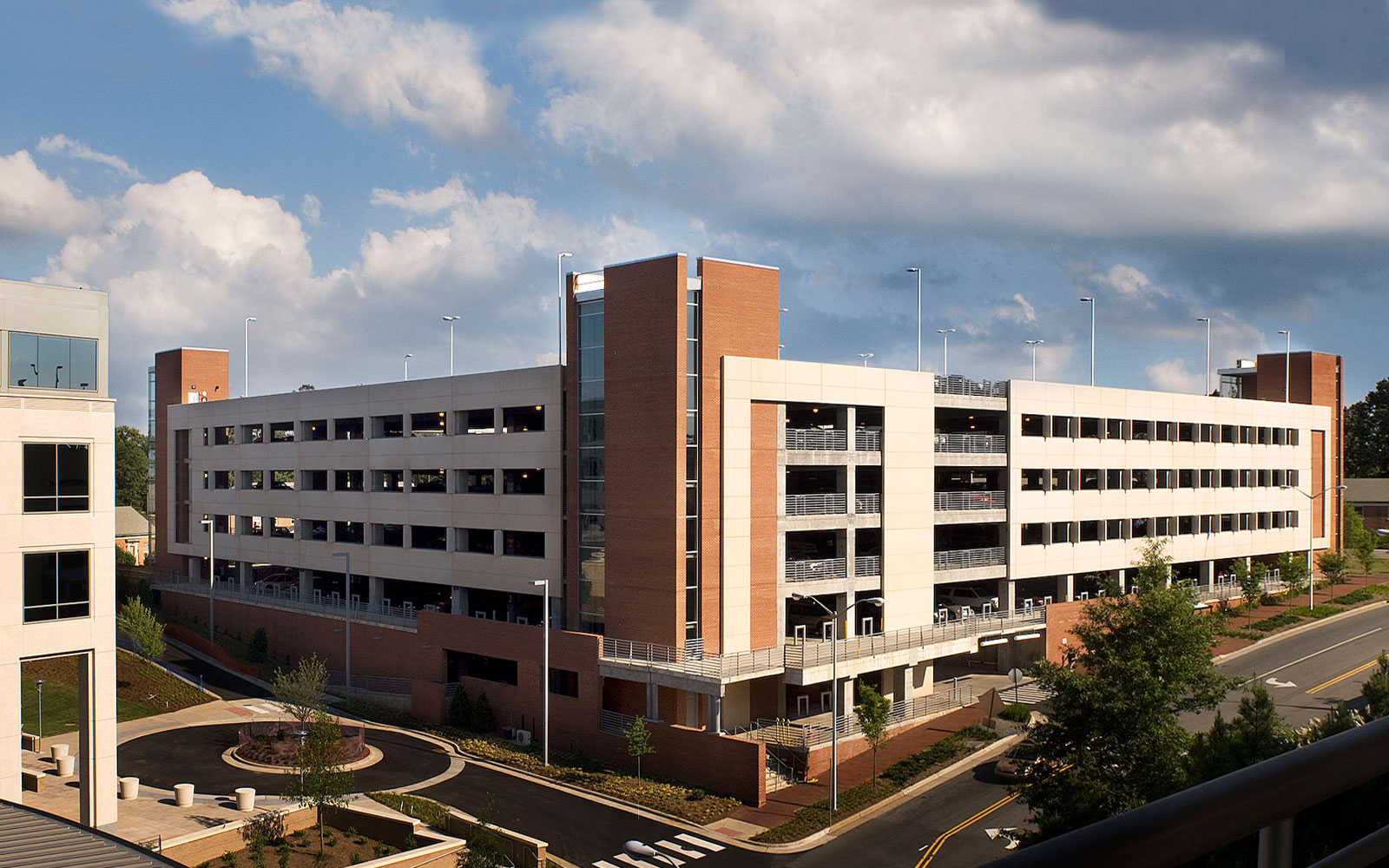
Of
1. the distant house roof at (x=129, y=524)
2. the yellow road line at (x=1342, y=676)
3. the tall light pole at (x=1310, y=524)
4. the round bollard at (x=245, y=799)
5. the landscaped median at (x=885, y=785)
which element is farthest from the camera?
the distant house roof at (x=129, y=524)

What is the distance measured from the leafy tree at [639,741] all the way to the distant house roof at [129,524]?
103695mm

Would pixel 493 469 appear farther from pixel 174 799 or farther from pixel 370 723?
pixel 174 799

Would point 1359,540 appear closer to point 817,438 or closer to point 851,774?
point 817,438

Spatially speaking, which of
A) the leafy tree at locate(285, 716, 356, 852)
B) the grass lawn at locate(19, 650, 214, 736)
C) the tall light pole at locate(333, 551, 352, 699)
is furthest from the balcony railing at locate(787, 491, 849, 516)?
the grass lawn at locate(19, 650, 214, 736)

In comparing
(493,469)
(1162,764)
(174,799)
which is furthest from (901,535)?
(174,799)

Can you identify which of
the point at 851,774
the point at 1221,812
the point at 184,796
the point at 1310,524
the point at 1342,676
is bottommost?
the point at 851,774

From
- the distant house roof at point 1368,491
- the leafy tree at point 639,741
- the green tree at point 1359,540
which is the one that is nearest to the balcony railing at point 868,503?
→ the leafy tree at point 639,741

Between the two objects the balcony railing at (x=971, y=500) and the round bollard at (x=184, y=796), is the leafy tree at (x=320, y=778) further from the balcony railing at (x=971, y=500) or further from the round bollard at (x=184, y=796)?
the balcony railing at (x=971, y=500)

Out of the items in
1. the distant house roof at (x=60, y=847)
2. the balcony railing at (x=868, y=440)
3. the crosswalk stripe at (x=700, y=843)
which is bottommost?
the crosswalk stripe at (x=700, y=843)

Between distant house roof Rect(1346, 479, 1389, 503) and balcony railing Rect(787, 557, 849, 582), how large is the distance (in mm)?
103725

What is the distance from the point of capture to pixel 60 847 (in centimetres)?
1322

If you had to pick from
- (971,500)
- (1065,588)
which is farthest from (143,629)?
(1065,588)

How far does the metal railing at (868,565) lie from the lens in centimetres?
5734

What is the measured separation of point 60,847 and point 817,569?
44.5 metres
